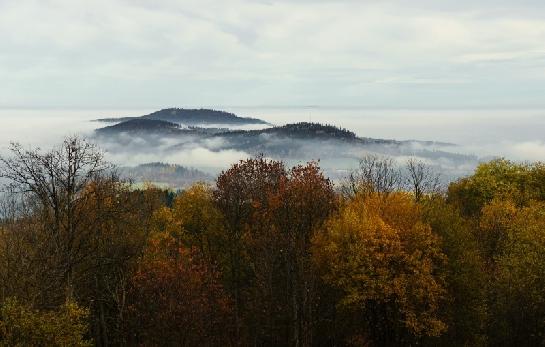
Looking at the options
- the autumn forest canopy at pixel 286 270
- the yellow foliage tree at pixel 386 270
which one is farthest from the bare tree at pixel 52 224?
the yellow foliage tree at pixel 386 270

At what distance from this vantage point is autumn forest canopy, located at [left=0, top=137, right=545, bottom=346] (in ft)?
117

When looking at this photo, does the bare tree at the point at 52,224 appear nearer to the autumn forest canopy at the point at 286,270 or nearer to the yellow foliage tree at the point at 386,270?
the autumn forest canopy at the point at 286,270

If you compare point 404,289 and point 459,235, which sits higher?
point 459,235

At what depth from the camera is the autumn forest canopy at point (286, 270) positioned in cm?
3559

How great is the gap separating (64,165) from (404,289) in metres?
26.6

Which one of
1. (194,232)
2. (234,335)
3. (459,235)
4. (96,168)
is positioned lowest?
(234,335)

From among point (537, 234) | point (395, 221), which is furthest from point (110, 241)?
point (537, 234)

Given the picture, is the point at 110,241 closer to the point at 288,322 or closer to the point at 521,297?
the point at 288,322

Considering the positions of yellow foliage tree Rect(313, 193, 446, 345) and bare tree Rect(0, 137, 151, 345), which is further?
yellow foliage tree Rect(313, 193, 446, 345)

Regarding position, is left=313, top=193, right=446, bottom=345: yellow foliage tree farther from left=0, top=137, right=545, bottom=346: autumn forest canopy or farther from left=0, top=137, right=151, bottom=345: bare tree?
left=0, top=137, right=151, bottom=345: bare tree

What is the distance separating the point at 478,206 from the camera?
78.2 metres

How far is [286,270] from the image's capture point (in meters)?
42.4

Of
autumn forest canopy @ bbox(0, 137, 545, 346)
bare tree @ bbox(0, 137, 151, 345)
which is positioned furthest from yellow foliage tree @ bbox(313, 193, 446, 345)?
bare tree @ bbox(0, 137, 151, 345)

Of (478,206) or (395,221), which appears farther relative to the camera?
(478,206)
